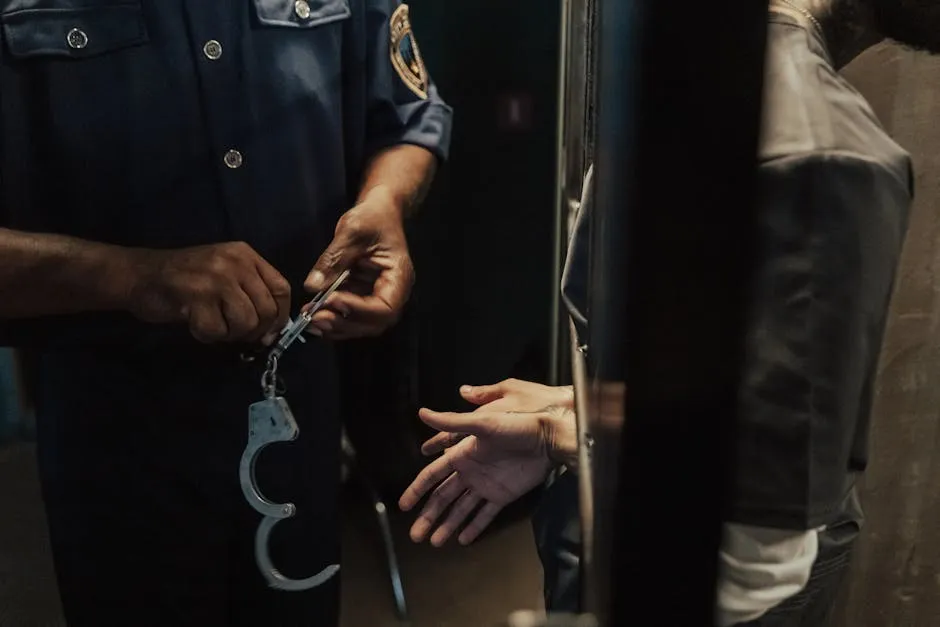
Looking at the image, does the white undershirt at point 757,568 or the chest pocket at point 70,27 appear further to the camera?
the chest pocket at point 70,27

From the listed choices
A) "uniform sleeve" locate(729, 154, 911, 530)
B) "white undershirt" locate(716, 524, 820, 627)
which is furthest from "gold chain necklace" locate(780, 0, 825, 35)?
"white undershirt" locate(716, 524, 820, 627)

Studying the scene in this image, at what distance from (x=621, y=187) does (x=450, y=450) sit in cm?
33

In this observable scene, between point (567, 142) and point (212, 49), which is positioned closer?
point (212, 49)

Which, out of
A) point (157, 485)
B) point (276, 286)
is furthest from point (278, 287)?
point (157, 485)

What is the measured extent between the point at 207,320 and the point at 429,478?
7.4 inches

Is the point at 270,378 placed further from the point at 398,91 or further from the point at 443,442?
the point at 398,91

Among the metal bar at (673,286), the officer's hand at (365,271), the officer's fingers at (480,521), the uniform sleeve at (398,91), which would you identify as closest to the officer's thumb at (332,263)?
the officer's hand at (365,271)

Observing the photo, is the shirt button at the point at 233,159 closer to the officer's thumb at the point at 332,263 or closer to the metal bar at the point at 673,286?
the officer's thumb at the point at 332,263

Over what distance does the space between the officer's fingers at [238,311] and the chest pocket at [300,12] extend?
8.8 inches

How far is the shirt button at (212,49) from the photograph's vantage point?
0.67 m

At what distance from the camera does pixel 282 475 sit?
2.54 feet

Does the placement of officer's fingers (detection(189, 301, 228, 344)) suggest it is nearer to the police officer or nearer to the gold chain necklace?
the police officer

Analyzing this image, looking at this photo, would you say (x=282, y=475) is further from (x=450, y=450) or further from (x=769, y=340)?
(x=769, y=340)

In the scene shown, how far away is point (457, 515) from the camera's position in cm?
63
